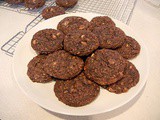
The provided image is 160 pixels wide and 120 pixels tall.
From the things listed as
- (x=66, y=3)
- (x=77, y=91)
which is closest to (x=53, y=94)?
(x=77, y=91)

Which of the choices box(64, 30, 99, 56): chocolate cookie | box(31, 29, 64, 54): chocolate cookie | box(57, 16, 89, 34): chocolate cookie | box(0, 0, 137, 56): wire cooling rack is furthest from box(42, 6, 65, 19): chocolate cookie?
box(64, 30, 99, 56): chocolate cookie

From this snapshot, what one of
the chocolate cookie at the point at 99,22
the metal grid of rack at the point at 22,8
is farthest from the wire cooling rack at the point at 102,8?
the chocolate cookie at the point at 99,22

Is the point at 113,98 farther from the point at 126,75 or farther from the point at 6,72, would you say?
the point at 6,72

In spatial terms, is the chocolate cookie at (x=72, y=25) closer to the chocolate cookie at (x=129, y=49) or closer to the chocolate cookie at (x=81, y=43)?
the chocolate cookie at (x=81, y=43)

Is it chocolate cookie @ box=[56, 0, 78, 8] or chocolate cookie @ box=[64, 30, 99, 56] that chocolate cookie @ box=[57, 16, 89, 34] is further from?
chocolate cookie @ box=[56, 0, 78, 8]

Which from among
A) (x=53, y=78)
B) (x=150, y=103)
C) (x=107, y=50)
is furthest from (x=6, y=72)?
(x=150, y=103)

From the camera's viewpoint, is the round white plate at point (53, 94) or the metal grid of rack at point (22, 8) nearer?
the round white plate at point (53, 94)

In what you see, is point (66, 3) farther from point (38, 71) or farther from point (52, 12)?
point (38, 71)

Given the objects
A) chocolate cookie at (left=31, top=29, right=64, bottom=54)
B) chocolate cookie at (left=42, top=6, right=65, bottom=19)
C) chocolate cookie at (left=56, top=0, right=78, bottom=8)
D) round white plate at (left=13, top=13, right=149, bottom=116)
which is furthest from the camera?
chocolate cookie at (left=56, top=0, right=78, bottom=8)
